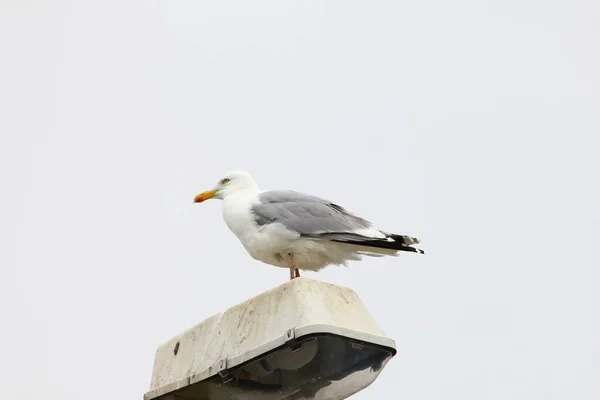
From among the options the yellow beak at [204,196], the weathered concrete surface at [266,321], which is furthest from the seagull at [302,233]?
the weathered concrete surface at [266,321]

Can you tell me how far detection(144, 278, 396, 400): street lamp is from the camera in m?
3.55

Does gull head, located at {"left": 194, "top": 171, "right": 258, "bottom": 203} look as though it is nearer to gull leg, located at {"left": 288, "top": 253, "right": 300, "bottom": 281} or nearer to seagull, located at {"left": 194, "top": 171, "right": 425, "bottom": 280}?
seagull, located at {"left": 194, "top": 171, "right": 425, "bottom": 280}

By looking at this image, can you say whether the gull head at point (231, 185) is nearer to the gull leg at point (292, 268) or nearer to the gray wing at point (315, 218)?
the gray wing at point (315, 218)

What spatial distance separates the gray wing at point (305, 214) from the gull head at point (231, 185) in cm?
68

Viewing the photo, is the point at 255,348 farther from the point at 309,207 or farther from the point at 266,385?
the point at 309,207

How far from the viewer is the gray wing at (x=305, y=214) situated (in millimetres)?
6410

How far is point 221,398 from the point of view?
4.05 metres

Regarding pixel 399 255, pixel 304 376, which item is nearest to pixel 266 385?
pixel 304 376

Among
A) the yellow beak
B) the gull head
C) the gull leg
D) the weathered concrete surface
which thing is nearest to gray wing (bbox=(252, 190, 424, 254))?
the gull leg

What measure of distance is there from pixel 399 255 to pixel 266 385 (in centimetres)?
262

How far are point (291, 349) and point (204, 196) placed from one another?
4290 millimetres

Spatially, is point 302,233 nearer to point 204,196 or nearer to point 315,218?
point 315,218

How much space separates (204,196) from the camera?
25.3 feet

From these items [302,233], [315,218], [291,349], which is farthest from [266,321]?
[315,218]
